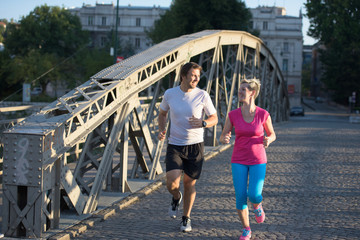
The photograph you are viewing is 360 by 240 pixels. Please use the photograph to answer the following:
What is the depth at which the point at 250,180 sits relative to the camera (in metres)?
6.30

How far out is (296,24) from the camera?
98.2m

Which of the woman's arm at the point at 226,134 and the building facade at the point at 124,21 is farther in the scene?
the building facade at the point at 124,21

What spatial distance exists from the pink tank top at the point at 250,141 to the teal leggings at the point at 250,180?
6cm

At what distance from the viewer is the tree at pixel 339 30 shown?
59.4m

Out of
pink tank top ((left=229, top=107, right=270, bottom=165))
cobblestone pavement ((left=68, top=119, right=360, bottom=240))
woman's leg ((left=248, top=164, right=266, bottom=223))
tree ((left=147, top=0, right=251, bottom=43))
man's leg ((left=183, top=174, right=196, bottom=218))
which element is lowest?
cobblestone pavement ((left=68, top=119, right=360, bottom=240))

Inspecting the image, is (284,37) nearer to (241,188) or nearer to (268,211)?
(268,211)

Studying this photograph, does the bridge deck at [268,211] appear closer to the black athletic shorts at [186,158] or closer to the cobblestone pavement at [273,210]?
the cobblestone pavement at [273,210]

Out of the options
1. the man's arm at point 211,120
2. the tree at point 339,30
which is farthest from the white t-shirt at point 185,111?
the tree at point 339,30

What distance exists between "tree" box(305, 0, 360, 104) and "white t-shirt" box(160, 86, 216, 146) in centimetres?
5442

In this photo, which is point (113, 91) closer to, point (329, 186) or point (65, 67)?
point (329, 186)

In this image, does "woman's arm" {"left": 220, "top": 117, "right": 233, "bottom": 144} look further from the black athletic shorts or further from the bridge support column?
the bridge support column

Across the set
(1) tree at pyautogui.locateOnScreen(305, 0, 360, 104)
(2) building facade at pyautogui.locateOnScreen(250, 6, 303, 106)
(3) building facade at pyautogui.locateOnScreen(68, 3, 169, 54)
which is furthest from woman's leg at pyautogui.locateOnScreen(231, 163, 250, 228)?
(3) building facade at pyautogui.locateOnScreen(68, 3, 169, 54)

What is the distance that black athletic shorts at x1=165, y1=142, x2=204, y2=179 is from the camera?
267 inches

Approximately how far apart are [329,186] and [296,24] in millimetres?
91035
